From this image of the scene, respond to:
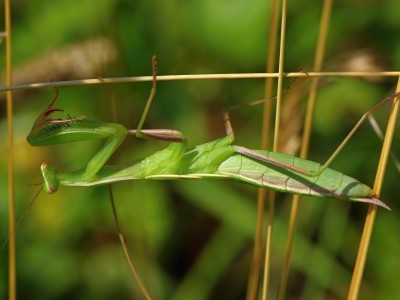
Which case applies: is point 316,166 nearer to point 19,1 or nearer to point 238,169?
point 238,169

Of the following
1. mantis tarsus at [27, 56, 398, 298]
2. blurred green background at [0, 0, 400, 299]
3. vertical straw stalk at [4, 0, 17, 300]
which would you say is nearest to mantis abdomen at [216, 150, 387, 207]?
mantis tarsus at [27, 56, 398, 298]

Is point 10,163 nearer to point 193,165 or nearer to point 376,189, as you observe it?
point 193,165

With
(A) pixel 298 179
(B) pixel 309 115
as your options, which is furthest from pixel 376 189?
(B) pixel 309 115

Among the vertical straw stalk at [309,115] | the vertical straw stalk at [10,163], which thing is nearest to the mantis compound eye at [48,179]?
the vertical straw stalk at [10,163]

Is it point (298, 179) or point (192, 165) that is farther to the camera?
point (192, 165)

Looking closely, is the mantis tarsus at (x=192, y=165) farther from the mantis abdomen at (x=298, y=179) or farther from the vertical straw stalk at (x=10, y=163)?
the vertical straw stalk at (x=10, y=163)

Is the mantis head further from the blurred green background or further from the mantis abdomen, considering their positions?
the blurred green background
